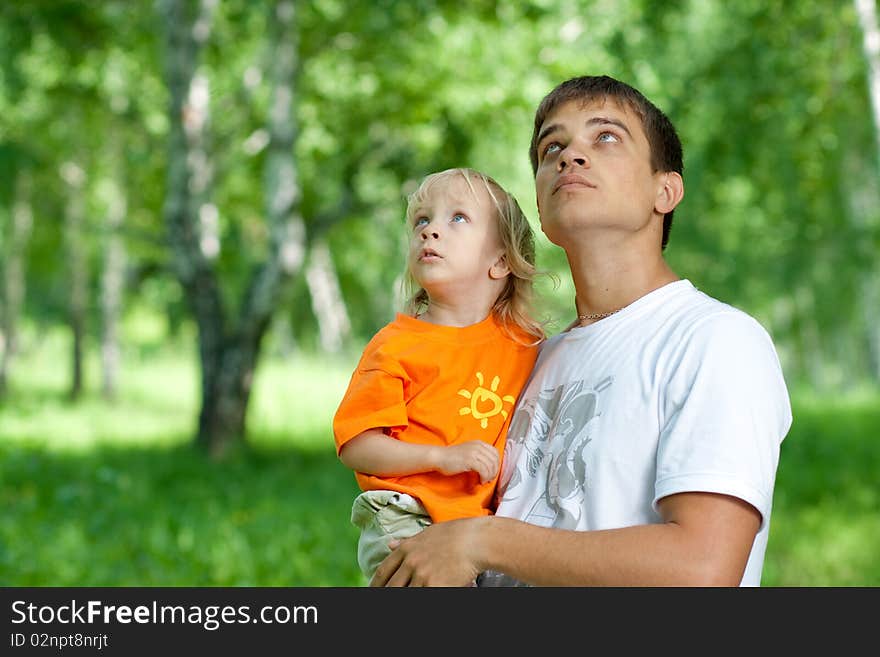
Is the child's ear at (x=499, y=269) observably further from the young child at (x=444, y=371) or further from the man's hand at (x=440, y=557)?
the man's hand at (x=440, y=557)

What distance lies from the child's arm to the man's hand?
15 cm

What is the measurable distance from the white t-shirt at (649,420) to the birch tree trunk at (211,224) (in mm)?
9355

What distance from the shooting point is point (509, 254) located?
7.75 feet

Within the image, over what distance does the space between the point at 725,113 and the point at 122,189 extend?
42.0 feet

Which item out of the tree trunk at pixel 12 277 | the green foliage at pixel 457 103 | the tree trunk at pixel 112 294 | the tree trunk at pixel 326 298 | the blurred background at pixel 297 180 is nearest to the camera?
the blurred background at pixel 297 180

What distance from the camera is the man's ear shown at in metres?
2.25

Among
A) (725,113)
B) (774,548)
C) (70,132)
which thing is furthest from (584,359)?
(70,132)

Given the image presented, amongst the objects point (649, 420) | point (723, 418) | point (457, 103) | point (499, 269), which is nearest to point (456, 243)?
point (499, 269)

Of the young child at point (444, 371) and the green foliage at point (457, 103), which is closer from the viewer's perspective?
the young child at point (444, 371)

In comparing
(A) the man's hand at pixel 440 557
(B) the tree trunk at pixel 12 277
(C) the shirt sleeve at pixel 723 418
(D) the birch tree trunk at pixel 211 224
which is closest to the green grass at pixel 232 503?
(D) the birch tree trunk at pixel 211 224

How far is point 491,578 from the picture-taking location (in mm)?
2078

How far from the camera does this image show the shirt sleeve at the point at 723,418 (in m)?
1.76

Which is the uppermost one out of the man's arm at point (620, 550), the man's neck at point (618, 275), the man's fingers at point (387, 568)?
the man's neck at point (618, 275)

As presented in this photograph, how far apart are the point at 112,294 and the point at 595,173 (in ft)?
61.6
